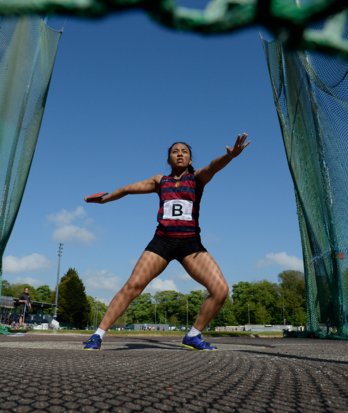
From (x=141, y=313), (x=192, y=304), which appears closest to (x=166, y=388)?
(x=192, y=304)

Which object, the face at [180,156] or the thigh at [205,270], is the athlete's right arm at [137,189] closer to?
the face at [180,156]

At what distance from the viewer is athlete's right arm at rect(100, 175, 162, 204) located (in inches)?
184

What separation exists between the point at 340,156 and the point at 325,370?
333cm

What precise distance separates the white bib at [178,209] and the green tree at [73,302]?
6315 cm

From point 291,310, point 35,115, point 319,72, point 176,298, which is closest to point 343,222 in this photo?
point 319,72

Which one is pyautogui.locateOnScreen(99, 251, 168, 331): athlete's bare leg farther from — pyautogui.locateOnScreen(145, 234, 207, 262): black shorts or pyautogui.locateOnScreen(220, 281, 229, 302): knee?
pyautogui.locateOnScreen(220, 281, 229, 302): knee

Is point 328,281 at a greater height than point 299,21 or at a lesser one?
greater

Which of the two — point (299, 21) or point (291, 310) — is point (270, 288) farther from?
point (299, 21)

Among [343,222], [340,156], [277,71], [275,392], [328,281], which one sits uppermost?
[277,71]

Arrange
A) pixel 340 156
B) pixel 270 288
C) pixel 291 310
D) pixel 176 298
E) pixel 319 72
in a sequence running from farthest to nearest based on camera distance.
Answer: pixel 176 298
pixel 270 288
pixel 291 310
pixel 340 156
pixel 319 72

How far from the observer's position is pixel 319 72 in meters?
4.82

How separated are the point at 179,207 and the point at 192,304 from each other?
8588cm

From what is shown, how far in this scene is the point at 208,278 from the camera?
13.2 feet

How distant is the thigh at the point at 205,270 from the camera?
4008mm
